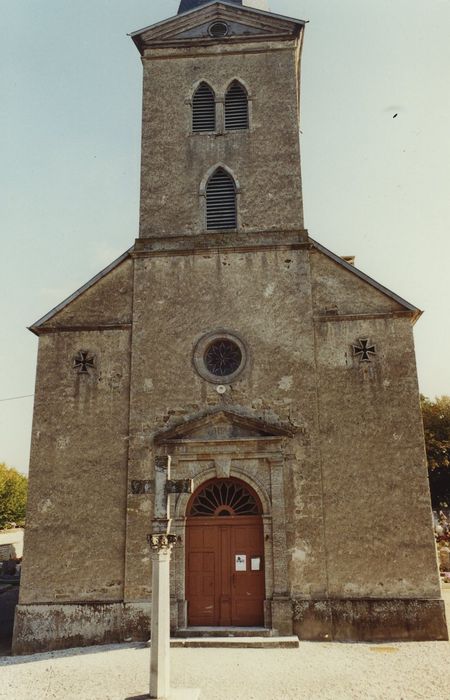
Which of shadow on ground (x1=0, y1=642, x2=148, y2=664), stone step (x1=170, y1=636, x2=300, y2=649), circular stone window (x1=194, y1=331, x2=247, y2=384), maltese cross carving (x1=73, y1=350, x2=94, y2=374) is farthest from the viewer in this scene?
maltese cross carving (x1=73, y1=350, x2=94, y2=374)

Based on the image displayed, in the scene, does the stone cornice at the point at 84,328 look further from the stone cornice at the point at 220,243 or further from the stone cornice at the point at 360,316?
the stone cornice at the point at 360,316

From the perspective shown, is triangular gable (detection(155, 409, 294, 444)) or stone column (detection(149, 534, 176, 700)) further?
triangular gable (detection(155, 409, 294, 444))

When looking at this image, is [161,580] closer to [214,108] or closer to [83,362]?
[83,362]

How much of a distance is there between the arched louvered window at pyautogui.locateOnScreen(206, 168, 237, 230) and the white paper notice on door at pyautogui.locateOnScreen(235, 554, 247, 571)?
25.0 ft

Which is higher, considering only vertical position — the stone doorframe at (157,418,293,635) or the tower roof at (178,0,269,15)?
the tower roof at (178,0,269,15)

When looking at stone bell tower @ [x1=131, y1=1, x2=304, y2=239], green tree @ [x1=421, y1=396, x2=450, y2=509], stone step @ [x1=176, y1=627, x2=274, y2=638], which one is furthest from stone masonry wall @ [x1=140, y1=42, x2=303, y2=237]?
green tree @ [x1=421, y1=396, x2=450, y2=509]

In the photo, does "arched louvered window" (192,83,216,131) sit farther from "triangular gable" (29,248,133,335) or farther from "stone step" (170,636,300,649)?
"stone step" (170,636,300,649)

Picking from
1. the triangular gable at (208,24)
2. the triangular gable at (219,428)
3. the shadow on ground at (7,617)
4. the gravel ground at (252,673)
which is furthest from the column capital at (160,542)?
the triangular gable at (208,24)

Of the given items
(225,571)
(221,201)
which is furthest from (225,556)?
(221,201)

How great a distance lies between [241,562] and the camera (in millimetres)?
11805

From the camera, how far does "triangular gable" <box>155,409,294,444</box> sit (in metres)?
12.2

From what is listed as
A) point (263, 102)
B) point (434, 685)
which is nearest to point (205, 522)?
point (434, 685)

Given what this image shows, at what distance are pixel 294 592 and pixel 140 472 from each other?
13.0 ft

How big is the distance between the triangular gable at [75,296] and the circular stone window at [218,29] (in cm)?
683
